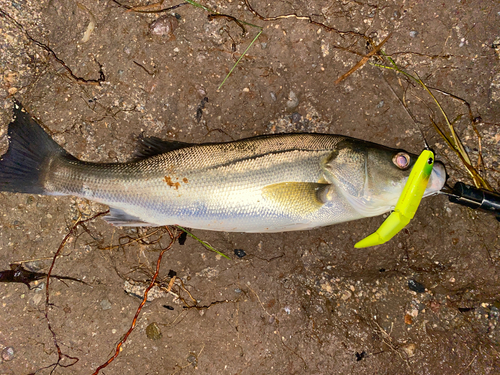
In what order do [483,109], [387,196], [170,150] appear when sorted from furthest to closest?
[483,109]
[170,150]
[387,196]

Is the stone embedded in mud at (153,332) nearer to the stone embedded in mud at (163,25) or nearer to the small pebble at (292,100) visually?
the small pebble at (292,100)

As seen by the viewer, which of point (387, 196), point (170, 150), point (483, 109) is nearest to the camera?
point (387, 196)

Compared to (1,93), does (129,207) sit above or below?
below

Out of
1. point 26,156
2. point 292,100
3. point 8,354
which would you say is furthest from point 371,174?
point 8,354

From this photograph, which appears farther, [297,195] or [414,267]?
[414,267]

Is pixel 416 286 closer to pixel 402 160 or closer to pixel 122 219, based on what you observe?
pixel 402 160

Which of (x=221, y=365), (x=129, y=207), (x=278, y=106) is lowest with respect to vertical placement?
(x=221, y=365)

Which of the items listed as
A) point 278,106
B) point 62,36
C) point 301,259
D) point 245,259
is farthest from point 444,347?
point 62,36

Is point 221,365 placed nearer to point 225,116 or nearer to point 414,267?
point 414,267
